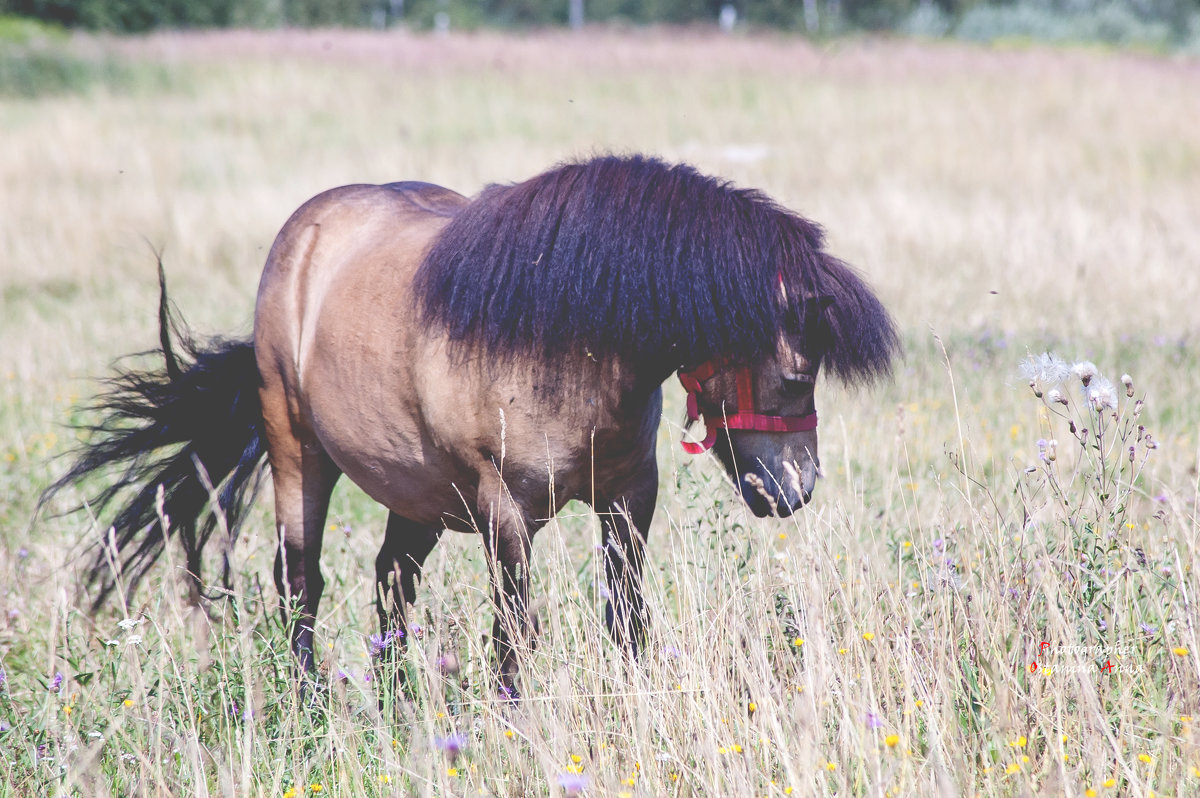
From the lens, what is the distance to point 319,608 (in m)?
4.02

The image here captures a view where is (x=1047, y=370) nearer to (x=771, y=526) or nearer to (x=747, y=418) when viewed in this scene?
(x=747, y=418)

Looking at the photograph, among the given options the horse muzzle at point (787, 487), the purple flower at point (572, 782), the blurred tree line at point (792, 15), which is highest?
the blurred tree line at point (792, 15)

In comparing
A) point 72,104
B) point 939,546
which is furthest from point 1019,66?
point 939,546

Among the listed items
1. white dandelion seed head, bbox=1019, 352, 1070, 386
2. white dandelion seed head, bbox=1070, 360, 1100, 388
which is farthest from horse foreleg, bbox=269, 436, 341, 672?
white dandelion seed head, bbox=1070, 360, 1100, 388

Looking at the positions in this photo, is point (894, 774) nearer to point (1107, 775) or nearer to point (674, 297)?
point (1107, 775)

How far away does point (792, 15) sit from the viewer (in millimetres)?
34875

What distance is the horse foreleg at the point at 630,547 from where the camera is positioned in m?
2.99

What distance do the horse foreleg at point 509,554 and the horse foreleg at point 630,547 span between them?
239mm

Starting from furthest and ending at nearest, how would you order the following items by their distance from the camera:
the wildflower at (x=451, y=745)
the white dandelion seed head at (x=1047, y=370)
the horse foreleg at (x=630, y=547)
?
the horse foreleg at (x=630, y=547) < the white dandelion seed head at (x=1047, y=370) < the wildflower at (x=451, y=745)

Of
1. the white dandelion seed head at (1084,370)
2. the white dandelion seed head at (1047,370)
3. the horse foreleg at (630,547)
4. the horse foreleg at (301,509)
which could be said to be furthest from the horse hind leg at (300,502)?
the white dandelion seed head at (1084,370)

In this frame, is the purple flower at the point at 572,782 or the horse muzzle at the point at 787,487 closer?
the purple flower at the point at 572,782

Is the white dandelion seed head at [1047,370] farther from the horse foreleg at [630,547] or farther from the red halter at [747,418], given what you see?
the horse foreleg at [630,547]

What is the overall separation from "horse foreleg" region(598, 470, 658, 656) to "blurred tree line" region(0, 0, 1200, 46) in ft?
78.2

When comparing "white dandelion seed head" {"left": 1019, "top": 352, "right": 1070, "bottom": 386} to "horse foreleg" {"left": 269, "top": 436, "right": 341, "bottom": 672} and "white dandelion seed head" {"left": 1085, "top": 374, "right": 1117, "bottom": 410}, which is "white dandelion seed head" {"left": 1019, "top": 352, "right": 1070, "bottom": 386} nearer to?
"white dandelion seed head" {"left": 1085, "top": 374, "right": 1117, "bottom": 410}
